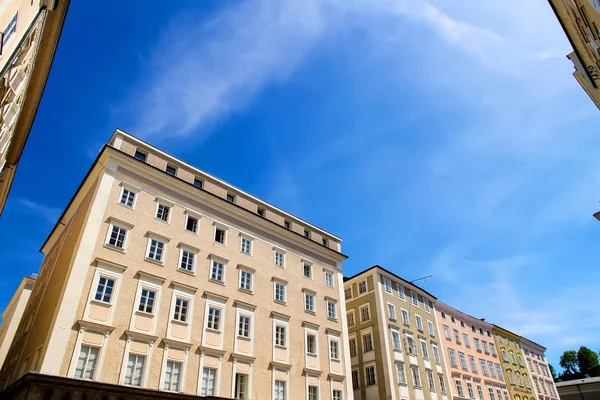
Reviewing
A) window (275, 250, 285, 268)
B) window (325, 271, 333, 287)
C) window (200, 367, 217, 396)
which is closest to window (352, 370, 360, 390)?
window (325, 271, 333, 287)

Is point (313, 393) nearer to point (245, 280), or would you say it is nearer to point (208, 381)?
point (208, 381)

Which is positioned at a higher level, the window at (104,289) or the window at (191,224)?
the window at (191,224)

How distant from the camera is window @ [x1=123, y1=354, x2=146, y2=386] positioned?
69.7 feet

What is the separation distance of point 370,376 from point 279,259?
16591mm

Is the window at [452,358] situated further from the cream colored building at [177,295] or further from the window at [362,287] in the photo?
the cream colored building at [177,295]

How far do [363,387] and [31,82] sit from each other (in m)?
37.8

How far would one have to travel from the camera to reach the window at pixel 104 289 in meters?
22.2

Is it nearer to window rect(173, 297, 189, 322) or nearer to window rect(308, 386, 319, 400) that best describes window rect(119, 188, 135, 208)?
window rect(173, 297, 189, 322)

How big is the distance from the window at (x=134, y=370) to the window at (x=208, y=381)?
387cm

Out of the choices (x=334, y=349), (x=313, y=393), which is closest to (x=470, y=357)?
(x=334, y=349)

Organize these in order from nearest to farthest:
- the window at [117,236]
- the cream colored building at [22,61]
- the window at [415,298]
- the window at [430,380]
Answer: the cream colored building at [22,61] < the window at [117,236] < the window at [430,380] < the window at [415,298]

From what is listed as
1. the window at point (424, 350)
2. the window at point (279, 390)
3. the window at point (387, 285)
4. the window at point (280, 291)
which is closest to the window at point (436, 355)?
the window at point (424, 350)

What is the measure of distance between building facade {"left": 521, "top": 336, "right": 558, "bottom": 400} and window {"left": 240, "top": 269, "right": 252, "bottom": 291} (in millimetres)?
57051

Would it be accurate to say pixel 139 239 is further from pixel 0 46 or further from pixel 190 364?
pixel 0 46
